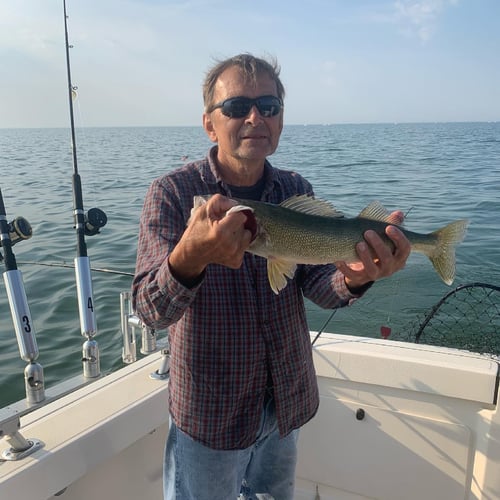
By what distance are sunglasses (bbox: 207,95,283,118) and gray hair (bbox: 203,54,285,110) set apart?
4.3 inches

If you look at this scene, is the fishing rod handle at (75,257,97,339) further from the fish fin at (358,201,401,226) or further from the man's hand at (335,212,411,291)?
the fish fin at (358,201,401,226)

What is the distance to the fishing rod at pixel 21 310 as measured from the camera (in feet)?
8.22

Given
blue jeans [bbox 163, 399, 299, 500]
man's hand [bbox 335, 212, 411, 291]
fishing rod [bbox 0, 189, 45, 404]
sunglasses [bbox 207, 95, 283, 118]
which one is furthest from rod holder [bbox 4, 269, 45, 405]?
man's hand [bbox 335, 212, 411, 291]

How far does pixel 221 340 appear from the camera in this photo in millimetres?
2324

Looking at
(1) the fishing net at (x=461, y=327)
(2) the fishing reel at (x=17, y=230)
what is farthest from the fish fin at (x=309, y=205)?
(1) the fishing net at (x=461, y=327)

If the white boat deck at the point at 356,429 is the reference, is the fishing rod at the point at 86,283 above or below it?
above

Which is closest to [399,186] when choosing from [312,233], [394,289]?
[394,289]

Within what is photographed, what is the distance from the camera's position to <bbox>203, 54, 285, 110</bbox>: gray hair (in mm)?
2570

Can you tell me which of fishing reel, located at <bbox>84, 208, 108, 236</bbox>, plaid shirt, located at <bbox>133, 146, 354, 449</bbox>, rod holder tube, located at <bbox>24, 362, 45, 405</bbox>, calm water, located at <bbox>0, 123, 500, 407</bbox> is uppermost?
fishing reel, located at <bbox>84, 208, 108, 236</bbox>

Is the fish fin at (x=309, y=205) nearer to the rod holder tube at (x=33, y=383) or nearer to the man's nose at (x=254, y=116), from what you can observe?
the man's nose at (x=254, y=116)

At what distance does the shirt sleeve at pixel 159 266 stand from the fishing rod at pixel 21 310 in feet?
2.26

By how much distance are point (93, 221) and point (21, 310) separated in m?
0.93

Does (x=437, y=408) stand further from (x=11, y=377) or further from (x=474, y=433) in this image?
(x=11, y=377)

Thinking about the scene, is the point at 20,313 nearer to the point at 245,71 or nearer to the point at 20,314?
the point at 20,314
